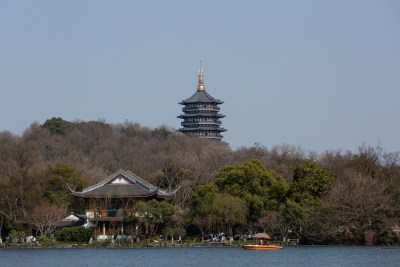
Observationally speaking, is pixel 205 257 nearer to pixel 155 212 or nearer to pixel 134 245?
pixel 155 212

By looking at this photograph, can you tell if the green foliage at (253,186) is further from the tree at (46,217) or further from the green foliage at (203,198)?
the tree at (46,217)

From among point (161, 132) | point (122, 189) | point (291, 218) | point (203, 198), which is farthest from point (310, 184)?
point (161, 132)

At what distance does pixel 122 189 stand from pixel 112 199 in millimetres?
966

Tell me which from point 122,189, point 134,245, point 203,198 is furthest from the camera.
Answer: point 122,189

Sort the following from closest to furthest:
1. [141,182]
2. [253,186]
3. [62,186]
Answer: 1. [253,186]
2. [141,182]
3. [62,186]

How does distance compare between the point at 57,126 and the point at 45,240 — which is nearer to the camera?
the point at 45,240

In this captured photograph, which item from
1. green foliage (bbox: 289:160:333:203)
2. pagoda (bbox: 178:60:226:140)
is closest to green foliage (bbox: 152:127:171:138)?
pagoda (bbox: 178:60:226:140)

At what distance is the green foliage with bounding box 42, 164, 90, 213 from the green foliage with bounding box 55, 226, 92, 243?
338 cm

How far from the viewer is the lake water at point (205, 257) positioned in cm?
3384

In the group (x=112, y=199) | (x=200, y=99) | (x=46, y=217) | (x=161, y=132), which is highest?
(x=200, y=99)

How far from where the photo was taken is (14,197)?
150 ft

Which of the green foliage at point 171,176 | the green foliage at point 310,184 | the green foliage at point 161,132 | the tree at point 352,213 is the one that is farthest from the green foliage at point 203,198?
the green foliage at point 161,132

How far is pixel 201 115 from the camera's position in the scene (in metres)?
98.3

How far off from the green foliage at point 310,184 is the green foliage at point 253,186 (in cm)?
92
